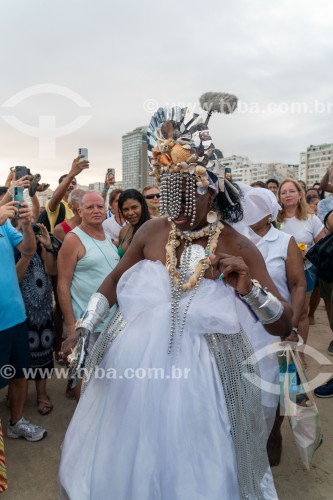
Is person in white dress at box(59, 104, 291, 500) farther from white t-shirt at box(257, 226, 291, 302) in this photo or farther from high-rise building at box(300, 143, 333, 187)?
high-rise building at box(300, 143, 333, 187)

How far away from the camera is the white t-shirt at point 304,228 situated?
4648mm

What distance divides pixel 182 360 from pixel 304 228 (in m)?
3.45

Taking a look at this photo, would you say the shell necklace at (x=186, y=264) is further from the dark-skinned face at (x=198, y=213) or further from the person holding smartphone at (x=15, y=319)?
the person holding smartphone at (x=15, y=319)

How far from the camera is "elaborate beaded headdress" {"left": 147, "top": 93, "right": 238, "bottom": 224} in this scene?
5.75ft

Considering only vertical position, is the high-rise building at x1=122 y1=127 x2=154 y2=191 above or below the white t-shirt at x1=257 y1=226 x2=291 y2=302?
above

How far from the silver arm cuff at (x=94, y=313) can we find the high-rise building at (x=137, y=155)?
28.1 inches

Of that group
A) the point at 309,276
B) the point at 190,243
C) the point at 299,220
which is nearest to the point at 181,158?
the point at 190,243

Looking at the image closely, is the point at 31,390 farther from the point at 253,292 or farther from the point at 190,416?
the point at 253,292

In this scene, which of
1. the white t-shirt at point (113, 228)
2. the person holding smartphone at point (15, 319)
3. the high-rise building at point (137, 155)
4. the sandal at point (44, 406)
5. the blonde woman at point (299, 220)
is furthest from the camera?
the white t-shirt at point (113, 228)

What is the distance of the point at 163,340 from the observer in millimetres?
1752

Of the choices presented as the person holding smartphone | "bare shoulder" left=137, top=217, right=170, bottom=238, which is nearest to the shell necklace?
"bare shoulder" left=137, top=217, right=170, bottom=238

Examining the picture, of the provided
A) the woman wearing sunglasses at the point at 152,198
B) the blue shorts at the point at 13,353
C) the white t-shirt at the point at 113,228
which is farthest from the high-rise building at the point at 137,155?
the blue shorts at the point at 13,353

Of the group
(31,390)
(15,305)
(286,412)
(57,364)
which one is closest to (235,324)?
(286,412)

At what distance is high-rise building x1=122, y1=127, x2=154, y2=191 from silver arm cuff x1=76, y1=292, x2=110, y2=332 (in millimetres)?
714
